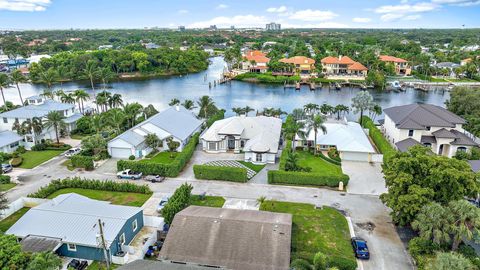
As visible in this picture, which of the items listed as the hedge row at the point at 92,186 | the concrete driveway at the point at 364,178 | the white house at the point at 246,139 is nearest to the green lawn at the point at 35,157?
the hedge row at the point at 92,186

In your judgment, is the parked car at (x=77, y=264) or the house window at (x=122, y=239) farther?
the house window at (x=122, y=239)

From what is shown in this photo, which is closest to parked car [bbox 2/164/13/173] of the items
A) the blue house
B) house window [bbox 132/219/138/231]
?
the blue house

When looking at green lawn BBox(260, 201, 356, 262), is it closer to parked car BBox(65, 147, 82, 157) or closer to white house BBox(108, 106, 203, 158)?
white house BBox(108, 106, 203, 158)

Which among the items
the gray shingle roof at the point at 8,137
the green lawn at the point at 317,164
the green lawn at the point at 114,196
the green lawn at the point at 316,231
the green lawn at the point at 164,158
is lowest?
the green lawn at the point at 316,231

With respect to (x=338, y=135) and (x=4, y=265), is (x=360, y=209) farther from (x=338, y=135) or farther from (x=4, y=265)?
(x=4, y=265)

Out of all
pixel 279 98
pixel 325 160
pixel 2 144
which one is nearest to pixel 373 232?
pixel 325 160

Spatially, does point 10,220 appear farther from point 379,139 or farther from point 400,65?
point 400,65

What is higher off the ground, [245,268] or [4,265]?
[4,265]

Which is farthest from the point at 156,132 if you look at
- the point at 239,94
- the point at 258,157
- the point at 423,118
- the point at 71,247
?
the point at 239,94

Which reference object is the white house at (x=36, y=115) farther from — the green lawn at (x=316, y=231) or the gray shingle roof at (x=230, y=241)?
the green lawn at (x=316, y=231)
